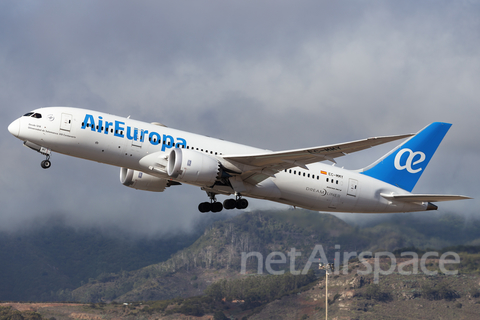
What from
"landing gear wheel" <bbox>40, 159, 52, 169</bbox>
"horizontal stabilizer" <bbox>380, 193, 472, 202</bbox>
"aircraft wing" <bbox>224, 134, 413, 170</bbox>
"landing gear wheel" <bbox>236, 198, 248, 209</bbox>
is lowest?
"landing gear wheel" <bbox>236, 198, 248, 209</bbox>

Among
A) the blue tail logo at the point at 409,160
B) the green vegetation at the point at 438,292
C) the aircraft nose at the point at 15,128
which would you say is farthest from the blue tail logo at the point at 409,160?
the green vegetation at the point at 438,292

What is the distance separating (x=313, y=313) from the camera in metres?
69.2

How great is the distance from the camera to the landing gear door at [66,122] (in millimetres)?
29281

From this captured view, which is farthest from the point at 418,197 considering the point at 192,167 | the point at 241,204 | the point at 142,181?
the point at 142,181

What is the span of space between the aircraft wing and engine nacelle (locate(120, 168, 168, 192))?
7191mm

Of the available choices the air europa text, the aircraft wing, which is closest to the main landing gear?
the aircraft wing

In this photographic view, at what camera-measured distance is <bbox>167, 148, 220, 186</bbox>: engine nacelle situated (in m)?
29.1

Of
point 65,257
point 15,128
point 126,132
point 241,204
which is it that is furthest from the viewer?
point 65,257

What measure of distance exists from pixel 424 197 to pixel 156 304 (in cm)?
5952

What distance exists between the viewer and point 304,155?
29.5 metres

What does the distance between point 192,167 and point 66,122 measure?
759 centimetres

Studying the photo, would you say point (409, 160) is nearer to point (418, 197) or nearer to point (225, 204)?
point (418, 197)

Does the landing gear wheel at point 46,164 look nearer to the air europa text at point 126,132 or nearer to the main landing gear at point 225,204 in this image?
the air europa text at point 126,132

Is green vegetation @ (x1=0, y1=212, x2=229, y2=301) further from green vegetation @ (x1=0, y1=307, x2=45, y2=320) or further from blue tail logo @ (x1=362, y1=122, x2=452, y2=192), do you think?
blue tail logo @ (x1=362, y1=122, x2=452, y2=192)
